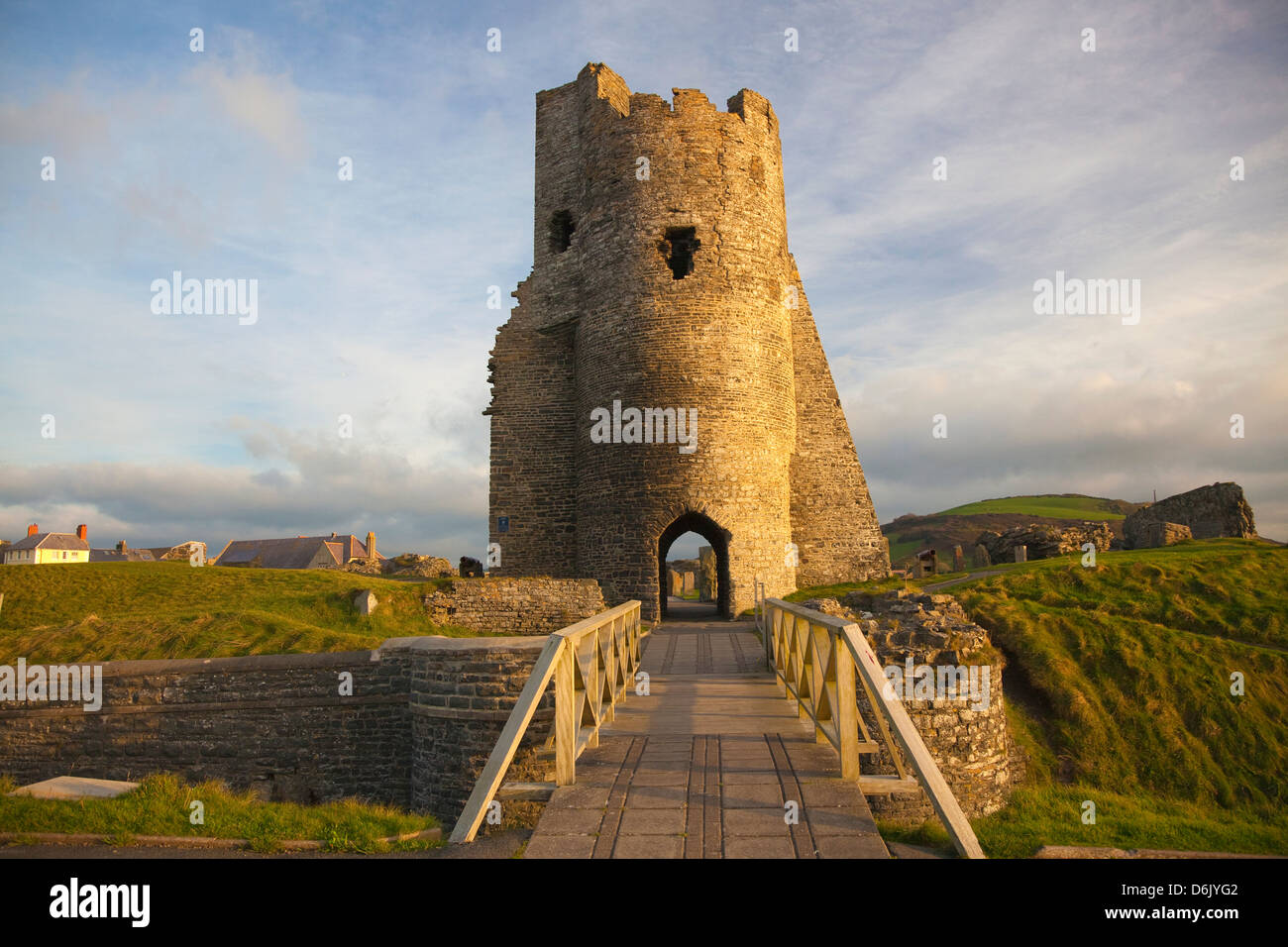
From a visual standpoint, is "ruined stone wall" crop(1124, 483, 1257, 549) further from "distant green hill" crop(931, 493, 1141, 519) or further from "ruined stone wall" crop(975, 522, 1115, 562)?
"distant green hill" crop(931, 493, 1141, 519)

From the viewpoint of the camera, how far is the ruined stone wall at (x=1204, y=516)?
23.5 m

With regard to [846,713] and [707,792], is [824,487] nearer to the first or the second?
[846,713]

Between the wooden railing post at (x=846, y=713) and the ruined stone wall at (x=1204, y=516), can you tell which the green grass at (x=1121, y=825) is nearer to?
the wooden railing post at (x=846, y=713)

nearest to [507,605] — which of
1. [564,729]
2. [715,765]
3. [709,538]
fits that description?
[709,538]

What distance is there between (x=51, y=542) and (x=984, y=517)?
217ft

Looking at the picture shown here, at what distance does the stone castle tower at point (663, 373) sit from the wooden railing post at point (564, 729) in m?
13.3

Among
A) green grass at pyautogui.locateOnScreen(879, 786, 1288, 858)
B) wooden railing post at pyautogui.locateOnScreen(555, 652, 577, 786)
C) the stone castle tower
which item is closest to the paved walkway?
wooden railing post at pyautogui.locateOnScreen(555, 652, 577, 786)

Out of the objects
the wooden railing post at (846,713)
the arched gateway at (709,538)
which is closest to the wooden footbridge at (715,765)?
the wooden railing post at (846,713)

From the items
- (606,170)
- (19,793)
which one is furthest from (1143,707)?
(606,170)

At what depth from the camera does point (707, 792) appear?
5.31m

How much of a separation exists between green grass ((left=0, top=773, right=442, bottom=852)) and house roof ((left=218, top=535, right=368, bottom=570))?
3820cm

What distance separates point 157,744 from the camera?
35.4 ft

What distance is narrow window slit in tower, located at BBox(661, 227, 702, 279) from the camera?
2067 cm

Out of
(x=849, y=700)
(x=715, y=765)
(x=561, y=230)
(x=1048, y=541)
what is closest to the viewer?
(x=849, y=700)
